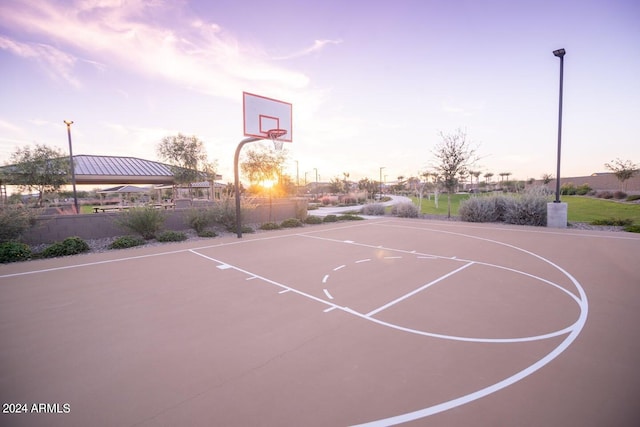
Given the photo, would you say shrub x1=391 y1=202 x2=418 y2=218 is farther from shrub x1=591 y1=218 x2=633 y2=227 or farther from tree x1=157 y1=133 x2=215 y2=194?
tree x1=157 y1=133 x2=215 y2=194

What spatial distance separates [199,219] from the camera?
11.9 meters

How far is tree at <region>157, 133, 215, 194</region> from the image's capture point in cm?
2125

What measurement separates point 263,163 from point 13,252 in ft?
56.5

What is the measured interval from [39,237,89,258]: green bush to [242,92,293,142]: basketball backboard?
22.1ft

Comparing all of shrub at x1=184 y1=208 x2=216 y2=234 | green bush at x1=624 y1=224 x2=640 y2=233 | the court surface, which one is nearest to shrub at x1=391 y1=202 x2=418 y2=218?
green bush at x1=624 y1=224 x2=640 y2=233

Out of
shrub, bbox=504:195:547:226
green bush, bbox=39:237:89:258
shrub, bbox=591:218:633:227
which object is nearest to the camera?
green bush, bbox=39:237:89:258

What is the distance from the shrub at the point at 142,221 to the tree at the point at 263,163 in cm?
1323

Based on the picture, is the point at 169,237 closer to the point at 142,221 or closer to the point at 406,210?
the point at 142,221

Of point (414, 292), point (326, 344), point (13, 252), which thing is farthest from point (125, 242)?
point (414, 292)

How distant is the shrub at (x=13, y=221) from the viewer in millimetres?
8016

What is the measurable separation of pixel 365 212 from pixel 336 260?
14448mm

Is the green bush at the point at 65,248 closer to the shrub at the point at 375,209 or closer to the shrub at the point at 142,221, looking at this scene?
the shrub at the point at 142,221

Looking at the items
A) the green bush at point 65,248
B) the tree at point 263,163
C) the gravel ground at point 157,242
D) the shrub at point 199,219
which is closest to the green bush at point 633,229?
the gravel ground at point 157,242

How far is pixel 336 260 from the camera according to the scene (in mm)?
7430
